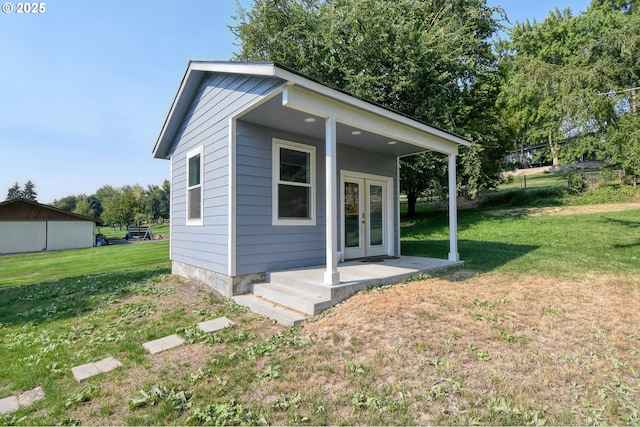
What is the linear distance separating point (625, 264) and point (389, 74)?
33.0 feet

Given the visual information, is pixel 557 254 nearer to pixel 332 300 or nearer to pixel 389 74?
pixel 332 300

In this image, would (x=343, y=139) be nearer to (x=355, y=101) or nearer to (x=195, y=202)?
(x=355, y=101)

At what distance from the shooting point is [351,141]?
6.69 m

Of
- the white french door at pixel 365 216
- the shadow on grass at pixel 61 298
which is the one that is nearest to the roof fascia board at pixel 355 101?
the white french door at pixel 365 216

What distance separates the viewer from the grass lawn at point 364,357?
224 cm

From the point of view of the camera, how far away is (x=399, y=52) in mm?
12219

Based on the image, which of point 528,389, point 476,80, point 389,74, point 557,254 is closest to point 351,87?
point 389,74

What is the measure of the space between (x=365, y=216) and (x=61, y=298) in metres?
6.57

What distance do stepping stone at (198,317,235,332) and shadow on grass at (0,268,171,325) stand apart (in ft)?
8.10

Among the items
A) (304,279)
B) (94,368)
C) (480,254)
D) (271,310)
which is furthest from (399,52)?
(94,368)

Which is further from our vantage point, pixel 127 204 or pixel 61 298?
pixel 127 204

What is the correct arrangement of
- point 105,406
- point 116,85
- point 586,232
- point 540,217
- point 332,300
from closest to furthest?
point 105,406 < point 332,300 < point 116,85 < point 586,232 < point 540,217

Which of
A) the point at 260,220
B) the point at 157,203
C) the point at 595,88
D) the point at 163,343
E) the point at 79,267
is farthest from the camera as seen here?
the point at 157,203

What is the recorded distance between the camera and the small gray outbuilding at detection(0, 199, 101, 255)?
68.5 feet
